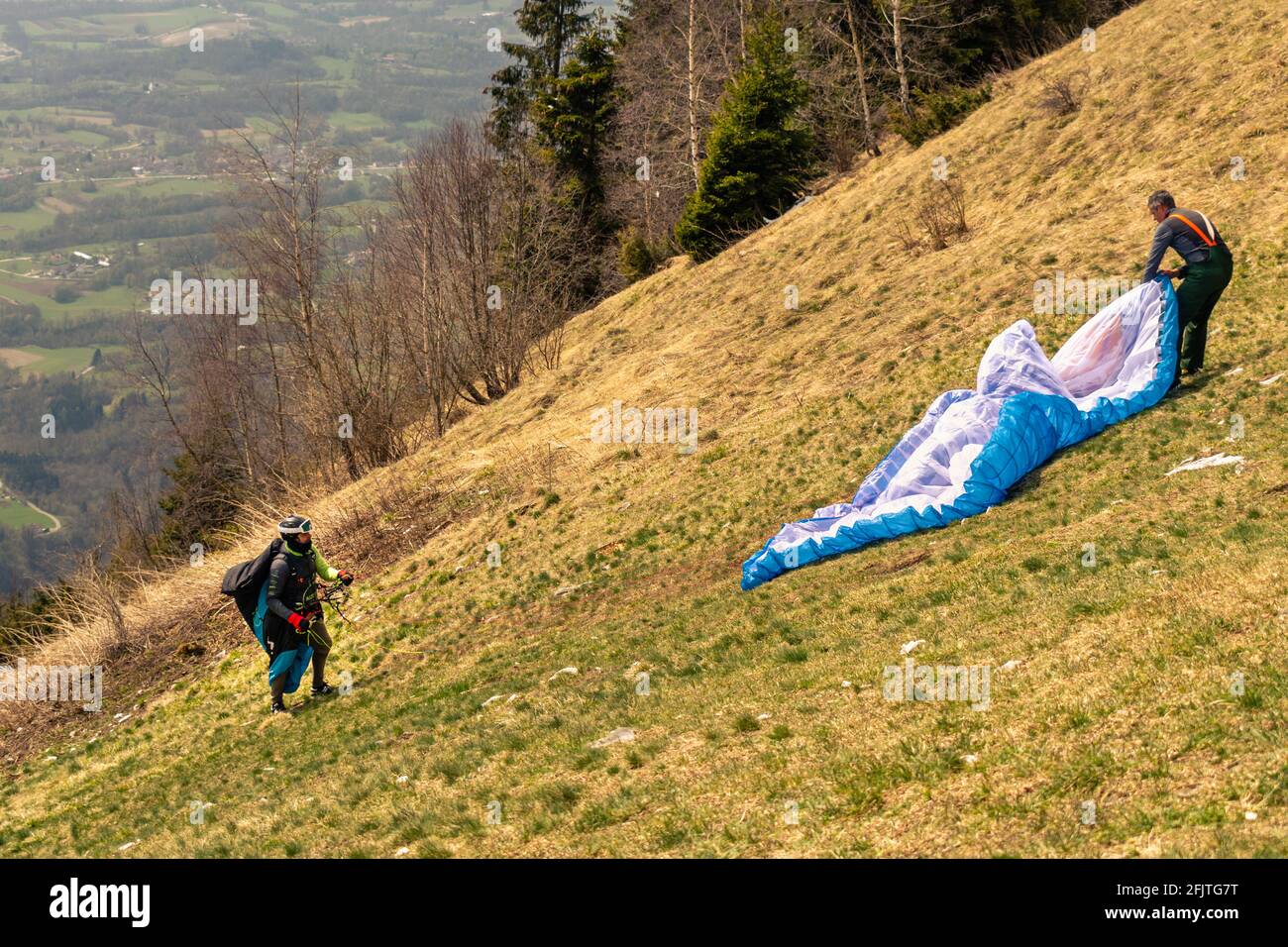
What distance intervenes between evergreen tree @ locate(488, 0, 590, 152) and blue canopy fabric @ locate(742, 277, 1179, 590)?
36078 mm

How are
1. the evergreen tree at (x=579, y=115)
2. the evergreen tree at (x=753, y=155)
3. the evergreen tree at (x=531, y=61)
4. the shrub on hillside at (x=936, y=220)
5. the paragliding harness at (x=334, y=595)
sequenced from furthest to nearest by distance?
the evergreen tree at (x=531, y=61)
the evergreen tree at (x=579, y=115)
the evergreen tree at (x=753, y=155)
the shrub on hillside at (x=936, y=220)
the paragliding harness at (x=334, y=595)

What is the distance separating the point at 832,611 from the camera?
1121 centimetres

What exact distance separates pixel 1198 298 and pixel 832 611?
19.9 feet

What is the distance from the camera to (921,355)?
1867 centimetres

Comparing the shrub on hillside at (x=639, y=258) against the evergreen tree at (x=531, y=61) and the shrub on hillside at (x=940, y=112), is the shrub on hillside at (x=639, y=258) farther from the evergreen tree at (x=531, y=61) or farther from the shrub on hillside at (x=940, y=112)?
the shrub on hillside at (x=940, y=112)

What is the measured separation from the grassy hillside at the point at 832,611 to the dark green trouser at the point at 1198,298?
0.43m

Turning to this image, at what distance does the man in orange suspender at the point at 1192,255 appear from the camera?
1327 cm

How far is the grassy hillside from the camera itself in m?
6.62

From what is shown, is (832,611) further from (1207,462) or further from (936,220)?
(936,220)

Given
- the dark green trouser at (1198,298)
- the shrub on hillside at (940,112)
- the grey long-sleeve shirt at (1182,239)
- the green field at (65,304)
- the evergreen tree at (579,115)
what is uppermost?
the green field at (65,304)

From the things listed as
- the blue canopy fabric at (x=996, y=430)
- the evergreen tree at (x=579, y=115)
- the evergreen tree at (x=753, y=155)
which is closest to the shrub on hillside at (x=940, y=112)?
the evergreen tree at (x=753, y=155)

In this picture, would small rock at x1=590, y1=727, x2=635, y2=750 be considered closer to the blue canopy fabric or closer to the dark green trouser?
the blue canopy fabric
